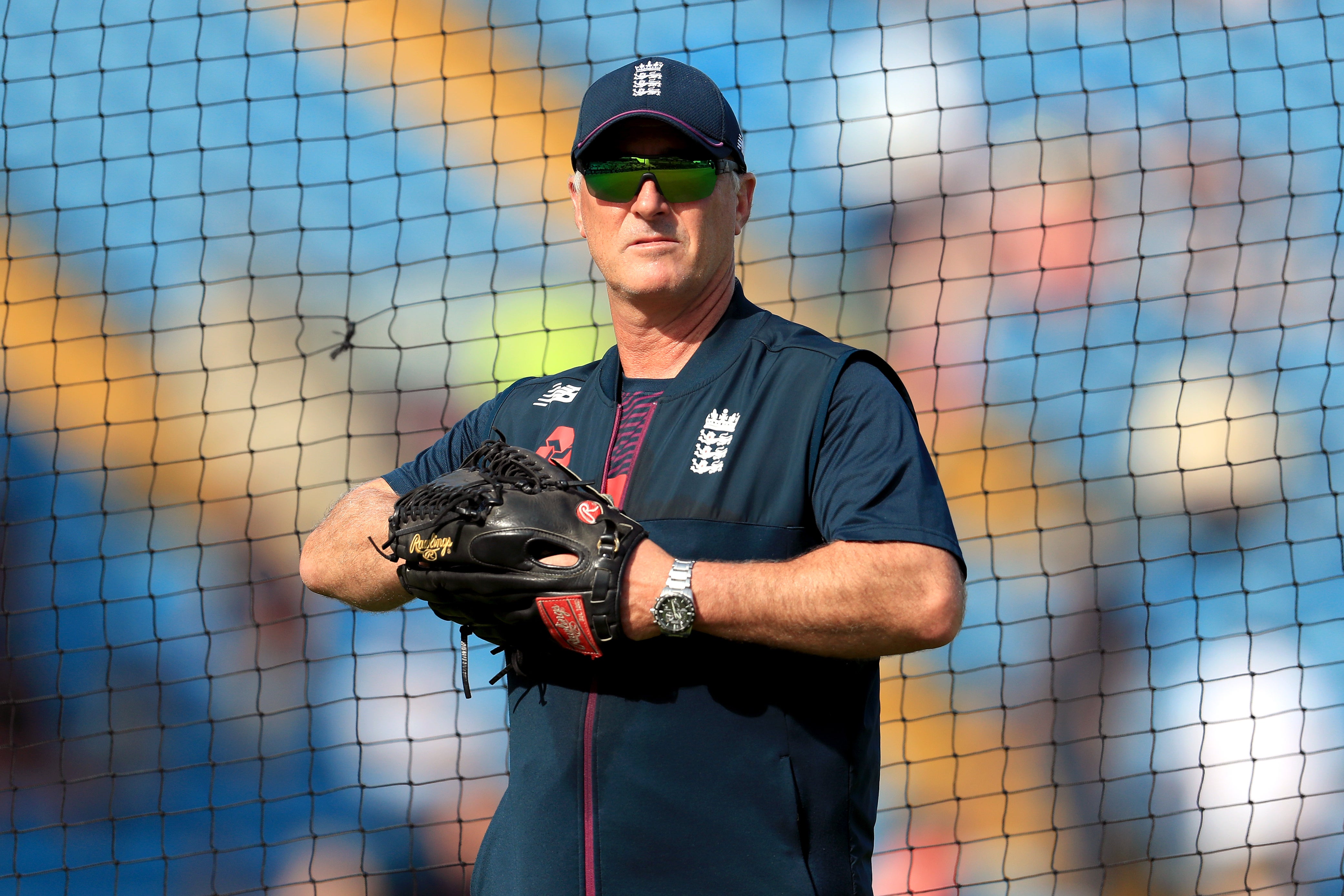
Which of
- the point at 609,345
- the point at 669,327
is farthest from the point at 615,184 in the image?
the point at 609,345

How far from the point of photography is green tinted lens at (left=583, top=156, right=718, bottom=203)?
129cm

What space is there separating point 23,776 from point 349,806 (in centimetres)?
101

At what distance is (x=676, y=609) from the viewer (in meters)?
1.02

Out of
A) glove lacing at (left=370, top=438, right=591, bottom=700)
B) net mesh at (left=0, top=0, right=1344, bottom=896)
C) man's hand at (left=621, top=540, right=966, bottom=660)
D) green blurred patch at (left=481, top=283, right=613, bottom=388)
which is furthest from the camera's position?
green blurred patch at (left=481, top=283, right=613, bottom=388)

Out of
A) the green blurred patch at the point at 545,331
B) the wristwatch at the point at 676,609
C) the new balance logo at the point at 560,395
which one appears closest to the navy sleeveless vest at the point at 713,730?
the wristwatch at the point at 676,609

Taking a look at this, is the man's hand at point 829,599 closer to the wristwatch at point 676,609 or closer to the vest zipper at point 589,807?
the wristwatch at point 676,609

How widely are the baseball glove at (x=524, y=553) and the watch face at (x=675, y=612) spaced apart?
45 millimetres

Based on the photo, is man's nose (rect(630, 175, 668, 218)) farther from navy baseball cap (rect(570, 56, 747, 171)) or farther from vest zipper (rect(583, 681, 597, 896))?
vest zipper (rect(583, 681, 597, 896))

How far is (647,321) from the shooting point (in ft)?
4.34

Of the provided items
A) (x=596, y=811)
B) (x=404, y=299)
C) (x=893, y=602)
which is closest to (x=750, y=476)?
(x=893, y=602)

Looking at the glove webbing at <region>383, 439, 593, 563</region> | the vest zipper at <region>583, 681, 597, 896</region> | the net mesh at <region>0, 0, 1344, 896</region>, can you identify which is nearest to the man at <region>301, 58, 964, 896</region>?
the vest zipper at <region>583, 681, 597, 896</region>

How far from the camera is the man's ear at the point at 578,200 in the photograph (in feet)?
4.52

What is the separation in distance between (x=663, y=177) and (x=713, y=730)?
2.21ft

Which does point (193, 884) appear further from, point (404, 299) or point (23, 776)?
point (404, 299)
